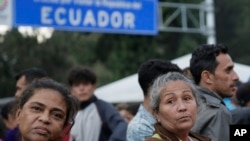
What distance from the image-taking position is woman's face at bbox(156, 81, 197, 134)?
4094 mm

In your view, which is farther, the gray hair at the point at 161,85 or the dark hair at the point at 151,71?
the dark hair at the point at 151,71

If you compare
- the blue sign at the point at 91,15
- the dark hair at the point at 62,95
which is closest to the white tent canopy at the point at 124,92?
the blue sign at the point at 91,15

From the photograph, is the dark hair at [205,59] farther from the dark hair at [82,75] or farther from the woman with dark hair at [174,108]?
the dark hair at [82,75]

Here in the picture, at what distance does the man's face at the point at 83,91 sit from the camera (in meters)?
6.84

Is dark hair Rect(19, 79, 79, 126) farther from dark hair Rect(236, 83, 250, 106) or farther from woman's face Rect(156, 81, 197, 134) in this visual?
dark hair Rect(236, 83, 250, 106)

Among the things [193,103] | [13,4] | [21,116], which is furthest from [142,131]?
[13,4]

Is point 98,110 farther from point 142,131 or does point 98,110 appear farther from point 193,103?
point 193,103

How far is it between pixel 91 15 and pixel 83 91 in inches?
416

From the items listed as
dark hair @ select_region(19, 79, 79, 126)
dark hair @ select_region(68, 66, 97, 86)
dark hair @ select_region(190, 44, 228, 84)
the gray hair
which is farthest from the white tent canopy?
dark hair @ select_region(19, 79, 79, 126)

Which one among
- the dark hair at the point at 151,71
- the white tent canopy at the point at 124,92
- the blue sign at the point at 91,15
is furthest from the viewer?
the blue sign at the point at 91,15

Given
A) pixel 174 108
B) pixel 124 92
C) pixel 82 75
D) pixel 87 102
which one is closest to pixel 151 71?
pixel 174 108

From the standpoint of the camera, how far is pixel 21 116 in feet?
13.2

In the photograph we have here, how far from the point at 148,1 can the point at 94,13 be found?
1407 millimetres

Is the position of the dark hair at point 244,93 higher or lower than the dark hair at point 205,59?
lower
